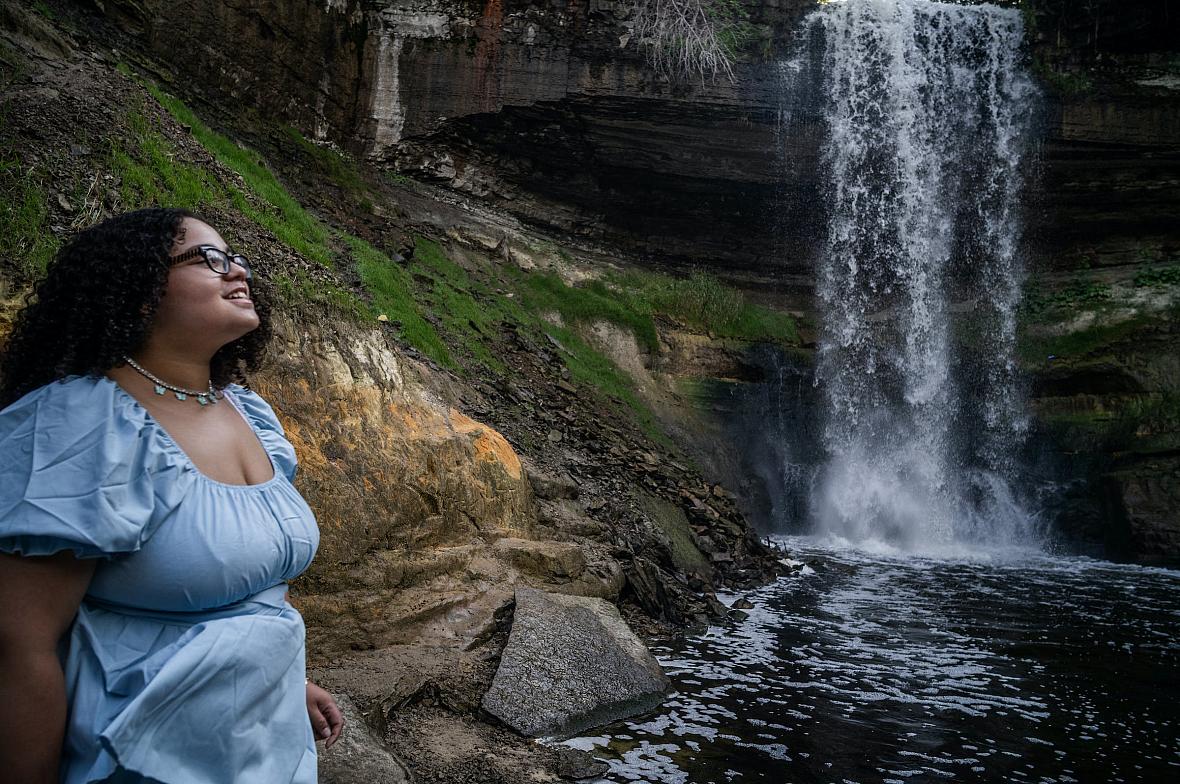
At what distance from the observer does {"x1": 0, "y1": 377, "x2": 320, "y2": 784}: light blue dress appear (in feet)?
5.04

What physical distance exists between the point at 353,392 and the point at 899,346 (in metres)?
14.6

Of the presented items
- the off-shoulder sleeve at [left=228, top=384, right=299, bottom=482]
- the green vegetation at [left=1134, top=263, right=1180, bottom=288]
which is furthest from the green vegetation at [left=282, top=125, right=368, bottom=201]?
the green vegetation at [left=1134, top=263, right=1180, bottom=288]

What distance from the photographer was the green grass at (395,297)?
890 centimetres

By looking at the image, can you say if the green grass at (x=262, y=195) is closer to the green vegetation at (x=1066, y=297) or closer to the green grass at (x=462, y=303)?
the green grass at (x=462, y=303)

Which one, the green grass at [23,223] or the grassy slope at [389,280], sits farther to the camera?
the grassy slope at [389,280]

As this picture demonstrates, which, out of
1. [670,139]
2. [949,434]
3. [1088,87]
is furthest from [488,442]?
[1088,87]

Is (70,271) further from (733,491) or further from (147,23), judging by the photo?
(733,491)

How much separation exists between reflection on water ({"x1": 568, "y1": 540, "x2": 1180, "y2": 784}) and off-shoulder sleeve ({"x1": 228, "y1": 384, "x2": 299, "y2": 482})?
9.13ft

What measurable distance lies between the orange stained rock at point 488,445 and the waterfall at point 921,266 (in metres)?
10.3

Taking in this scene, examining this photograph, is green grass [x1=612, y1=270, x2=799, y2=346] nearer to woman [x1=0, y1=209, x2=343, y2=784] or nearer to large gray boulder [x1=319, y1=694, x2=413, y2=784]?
large gray boulder [x1=319, y1=694, x2=413, y2=784]

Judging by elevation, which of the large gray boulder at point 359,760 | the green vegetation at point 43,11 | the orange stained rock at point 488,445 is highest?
the green vegetation at point 43,11

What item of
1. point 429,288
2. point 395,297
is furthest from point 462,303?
point 395,297

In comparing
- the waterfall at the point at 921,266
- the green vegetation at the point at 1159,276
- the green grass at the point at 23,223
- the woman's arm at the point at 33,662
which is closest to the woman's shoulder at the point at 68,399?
the woman's arm at the point at 33,662

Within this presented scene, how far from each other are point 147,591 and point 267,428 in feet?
2.04
